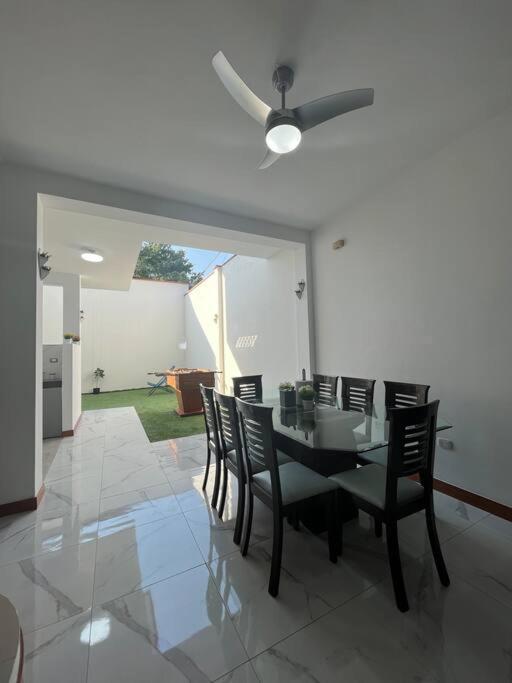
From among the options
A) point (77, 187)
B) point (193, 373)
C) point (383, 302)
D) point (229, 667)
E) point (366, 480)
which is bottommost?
point (229, 667)

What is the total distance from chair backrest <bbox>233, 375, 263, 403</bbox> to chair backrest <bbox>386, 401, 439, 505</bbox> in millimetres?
1890

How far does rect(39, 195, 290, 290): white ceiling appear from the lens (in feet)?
10.0

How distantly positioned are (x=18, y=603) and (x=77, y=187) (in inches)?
122

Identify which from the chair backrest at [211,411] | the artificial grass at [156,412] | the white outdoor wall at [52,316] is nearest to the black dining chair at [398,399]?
the chair backrest at [211,411]

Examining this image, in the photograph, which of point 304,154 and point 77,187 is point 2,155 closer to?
point 77,187

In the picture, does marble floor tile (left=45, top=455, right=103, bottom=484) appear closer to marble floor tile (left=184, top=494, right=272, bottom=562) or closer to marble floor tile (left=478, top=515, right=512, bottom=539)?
marble floor tile (left=184, top=494, right=272, bottom=562)

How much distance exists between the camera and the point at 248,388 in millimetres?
3402

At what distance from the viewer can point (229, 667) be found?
1182 millimetres

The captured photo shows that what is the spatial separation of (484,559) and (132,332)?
10.4 meters

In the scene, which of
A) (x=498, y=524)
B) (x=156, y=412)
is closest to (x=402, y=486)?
(x=498, y=524)

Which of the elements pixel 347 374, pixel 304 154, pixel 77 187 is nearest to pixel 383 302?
pixel 347 374

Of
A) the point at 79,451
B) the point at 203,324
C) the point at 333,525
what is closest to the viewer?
the point at 333,525

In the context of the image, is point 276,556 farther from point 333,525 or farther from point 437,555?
point 437,555

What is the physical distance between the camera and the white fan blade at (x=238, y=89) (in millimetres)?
1348
